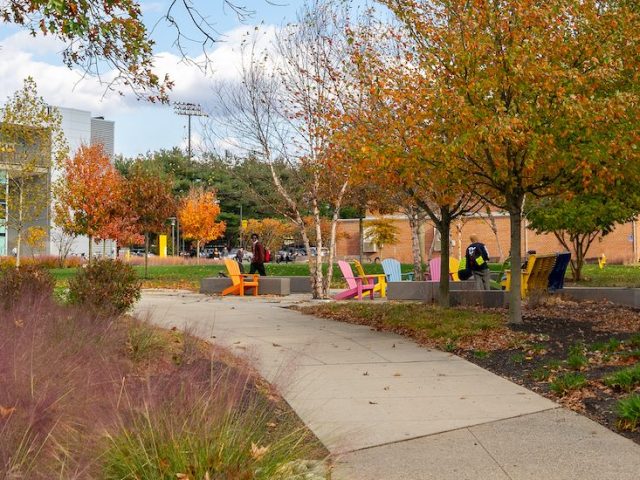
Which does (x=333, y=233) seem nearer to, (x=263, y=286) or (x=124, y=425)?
(x=263, y=286)

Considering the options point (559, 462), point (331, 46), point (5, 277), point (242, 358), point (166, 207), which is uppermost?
point (331, 46)

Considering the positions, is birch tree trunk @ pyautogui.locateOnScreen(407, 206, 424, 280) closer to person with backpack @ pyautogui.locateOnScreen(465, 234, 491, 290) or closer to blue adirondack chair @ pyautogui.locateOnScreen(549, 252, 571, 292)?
person with backpack @ pyautogui.locateOnScreen(465, 234, 491, 290)

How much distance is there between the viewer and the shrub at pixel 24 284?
9.87 metres

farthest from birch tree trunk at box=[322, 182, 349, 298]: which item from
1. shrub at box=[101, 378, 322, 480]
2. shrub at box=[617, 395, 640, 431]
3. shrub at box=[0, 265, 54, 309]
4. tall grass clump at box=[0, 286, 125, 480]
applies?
shrub at box=[101, 378, 322, 480]

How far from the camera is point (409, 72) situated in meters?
12.2

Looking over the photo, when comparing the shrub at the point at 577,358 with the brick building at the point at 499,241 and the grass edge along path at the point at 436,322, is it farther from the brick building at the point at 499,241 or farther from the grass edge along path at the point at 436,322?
the brick building at the point at 499,241

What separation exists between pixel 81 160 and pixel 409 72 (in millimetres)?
27507

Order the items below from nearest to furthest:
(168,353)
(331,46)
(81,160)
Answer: (168,353) → (331,46) → (81,160)

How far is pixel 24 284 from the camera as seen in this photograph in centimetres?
1047

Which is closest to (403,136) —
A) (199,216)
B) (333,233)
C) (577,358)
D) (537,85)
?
(537,85)

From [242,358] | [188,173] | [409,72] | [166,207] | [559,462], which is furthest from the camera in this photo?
[188,173]

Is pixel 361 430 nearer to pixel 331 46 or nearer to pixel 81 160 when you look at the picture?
pixel 331 46

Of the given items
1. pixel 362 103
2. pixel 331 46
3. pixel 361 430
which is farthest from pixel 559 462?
pixel 331 46

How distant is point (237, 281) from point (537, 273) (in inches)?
347
